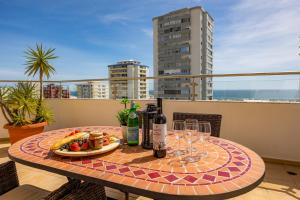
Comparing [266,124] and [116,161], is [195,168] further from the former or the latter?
[266,124]

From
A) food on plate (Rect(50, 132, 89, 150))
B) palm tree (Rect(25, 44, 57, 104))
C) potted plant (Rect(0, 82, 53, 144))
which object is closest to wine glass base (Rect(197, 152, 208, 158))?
food on plate (Rect(50, 132, 89, 150))

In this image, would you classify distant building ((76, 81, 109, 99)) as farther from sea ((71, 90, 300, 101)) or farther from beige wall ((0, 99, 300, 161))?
sea ((71, 90, 300, 101))

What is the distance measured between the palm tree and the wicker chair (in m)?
2.85

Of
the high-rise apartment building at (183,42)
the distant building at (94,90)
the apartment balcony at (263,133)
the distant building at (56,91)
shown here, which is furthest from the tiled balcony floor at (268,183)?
the high-rise apartment building at (183,42)

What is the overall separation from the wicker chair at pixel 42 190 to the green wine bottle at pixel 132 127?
0.35m

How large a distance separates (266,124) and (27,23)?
11058mm

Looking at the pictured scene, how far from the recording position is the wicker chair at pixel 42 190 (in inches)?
32.9

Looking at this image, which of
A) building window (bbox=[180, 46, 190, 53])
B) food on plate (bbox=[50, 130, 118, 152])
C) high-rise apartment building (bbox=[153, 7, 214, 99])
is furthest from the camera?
building window (bbox=[180, 46, 190, 53])

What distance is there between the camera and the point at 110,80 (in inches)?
159

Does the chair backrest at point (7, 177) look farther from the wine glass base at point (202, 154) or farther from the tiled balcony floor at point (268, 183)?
the wine glass base at point (202, 154)

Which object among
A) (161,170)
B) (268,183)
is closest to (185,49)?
(268,183)

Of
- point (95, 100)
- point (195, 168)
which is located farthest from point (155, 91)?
point (195, 168)

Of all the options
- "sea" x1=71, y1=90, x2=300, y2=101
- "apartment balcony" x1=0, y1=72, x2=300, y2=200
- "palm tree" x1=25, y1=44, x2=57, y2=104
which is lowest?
"apartment balcony" x1=0, y1=72, x2=300, y2=200

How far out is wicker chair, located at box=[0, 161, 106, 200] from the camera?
834 mm
